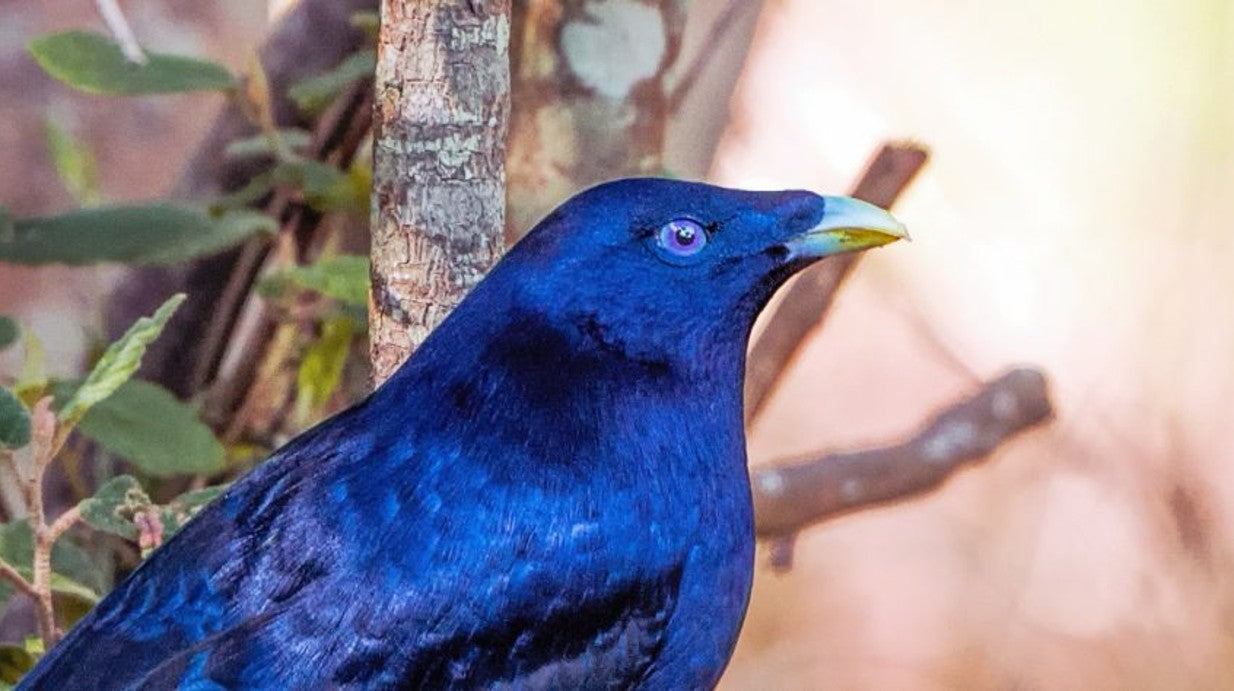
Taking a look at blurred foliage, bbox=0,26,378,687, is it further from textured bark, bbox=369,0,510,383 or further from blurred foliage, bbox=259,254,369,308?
textured bark, bbox=369,0,510,383

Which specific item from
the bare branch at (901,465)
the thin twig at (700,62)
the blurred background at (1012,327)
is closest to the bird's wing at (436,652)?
the bare branch at (901,465)

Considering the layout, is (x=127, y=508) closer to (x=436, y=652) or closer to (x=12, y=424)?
(x=12, y=424)

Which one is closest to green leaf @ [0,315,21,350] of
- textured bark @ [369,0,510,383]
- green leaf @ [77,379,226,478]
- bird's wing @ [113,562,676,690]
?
green leaf @ [77,379,226,478]

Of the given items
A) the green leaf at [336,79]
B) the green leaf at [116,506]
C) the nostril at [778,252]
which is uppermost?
the nostril at [778,252]

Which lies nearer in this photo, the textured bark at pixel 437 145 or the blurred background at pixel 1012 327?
the textured bark at pixel 437 145

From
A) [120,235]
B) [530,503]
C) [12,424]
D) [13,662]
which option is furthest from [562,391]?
[120,235]

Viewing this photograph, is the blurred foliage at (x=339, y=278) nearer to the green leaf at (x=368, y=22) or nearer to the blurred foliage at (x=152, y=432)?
the blurred foliage at (x=152, y=432)

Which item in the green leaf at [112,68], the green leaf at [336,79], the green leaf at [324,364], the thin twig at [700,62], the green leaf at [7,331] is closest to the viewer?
the green leaf at [112,68]
